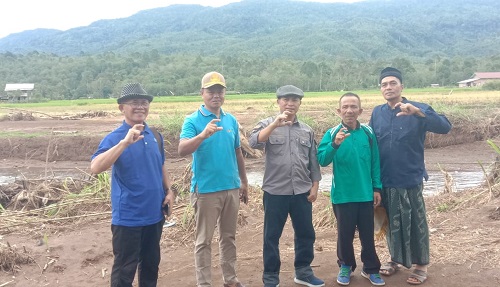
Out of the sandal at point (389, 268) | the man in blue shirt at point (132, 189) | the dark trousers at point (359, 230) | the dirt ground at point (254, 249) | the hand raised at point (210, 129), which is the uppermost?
the hand raised at point (210, 129)

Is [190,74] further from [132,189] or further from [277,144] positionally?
[132,189]

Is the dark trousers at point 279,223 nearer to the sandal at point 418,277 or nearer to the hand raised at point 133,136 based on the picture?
the sandal at point 418,277

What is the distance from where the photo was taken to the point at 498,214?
19.2ft

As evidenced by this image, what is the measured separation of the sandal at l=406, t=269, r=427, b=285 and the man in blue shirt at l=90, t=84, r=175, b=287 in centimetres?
218

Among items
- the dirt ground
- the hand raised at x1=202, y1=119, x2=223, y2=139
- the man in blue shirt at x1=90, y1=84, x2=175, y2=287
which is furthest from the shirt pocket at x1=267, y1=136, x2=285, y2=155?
the dirt ground

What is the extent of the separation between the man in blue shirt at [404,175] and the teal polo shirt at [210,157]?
4.44 feet

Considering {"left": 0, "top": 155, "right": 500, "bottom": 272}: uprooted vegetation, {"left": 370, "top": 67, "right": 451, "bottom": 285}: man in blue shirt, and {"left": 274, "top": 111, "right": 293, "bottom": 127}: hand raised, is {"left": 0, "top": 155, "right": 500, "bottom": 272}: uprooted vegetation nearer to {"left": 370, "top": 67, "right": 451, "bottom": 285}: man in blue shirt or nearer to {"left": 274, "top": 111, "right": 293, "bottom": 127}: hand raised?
{"left": 370, "top": 67, "right": 451, "bottom": 285}: man in blue shirt

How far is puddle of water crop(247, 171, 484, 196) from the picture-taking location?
11003 millimetres

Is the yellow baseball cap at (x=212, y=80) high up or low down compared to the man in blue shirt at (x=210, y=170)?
up

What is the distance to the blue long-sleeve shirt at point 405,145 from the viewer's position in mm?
4195

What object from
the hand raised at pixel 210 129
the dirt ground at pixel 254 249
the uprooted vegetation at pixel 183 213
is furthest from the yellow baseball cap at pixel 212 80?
the uprooted vegetation at pixel 183 213

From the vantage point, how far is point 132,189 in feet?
11.9

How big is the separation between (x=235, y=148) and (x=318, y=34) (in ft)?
A: 487

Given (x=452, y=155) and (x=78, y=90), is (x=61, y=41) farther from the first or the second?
(x=452, y=155)
